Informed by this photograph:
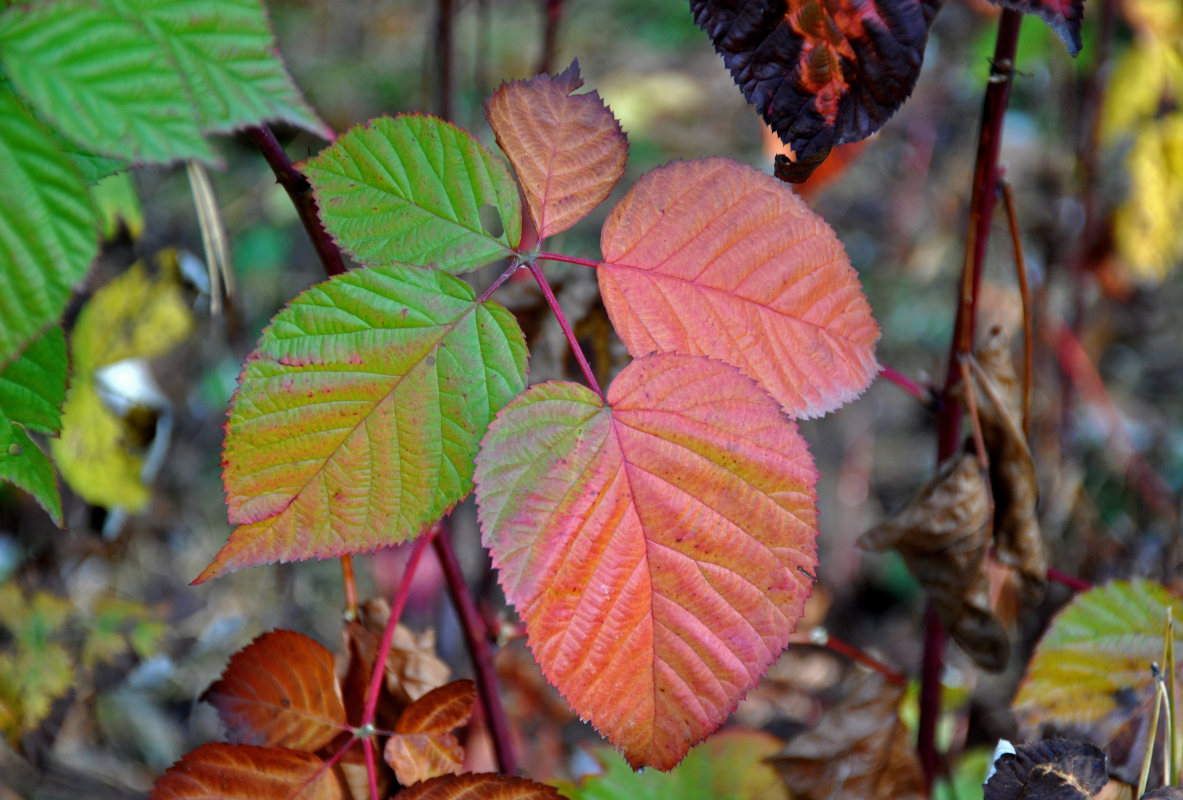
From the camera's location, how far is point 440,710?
60cm

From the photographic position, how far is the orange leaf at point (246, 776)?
55 centimetres

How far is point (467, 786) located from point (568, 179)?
1.43ft

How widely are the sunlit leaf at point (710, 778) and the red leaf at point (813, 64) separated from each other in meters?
0.70

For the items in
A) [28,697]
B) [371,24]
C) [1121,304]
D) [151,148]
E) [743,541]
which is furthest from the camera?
[371,24]

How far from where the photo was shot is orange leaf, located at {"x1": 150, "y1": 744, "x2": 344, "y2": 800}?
1.79 ft

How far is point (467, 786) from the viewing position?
0.56m

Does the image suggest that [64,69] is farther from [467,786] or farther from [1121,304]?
[1121,304]

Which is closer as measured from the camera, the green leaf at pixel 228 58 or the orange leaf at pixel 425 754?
the green leaf at pixel 228 58

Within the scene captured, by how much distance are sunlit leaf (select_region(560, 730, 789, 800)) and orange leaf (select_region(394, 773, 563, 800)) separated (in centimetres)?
39

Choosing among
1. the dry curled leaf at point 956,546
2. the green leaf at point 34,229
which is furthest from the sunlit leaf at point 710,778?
the green leaf at point 34,229

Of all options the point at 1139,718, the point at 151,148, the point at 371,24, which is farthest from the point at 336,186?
the point at 371,24

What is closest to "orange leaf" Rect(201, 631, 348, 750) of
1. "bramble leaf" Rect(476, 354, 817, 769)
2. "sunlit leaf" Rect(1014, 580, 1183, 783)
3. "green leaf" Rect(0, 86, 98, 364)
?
"bramble leaf" Rect(476, 354, 817, 769)

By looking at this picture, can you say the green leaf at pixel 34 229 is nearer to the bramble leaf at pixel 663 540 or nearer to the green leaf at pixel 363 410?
the green leaf at pixel 363 410

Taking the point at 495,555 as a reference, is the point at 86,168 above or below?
above
